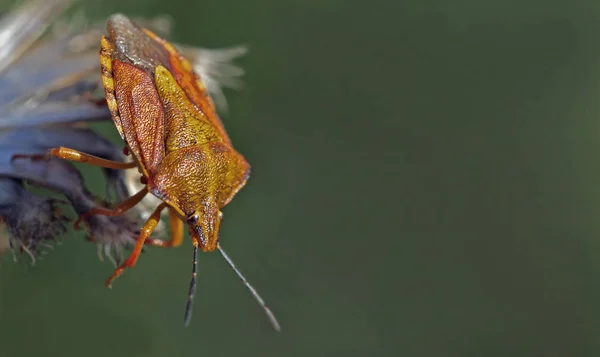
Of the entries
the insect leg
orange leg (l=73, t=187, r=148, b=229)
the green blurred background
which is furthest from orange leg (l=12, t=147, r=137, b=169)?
the green blurred background

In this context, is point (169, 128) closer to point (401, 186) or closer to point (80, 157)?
point (80, 157)

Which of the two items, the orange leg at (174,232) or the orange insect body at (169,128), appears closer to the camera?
the orange insect body at (169,128)

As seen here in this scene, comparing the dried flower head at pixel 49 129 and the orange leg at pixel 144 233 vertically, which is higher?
the dried flower head at pixel 49 129


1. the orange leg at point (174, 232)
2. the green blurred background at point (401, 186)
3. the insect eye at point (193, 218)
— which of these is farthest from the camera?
the green blurred background at point (401, 186)

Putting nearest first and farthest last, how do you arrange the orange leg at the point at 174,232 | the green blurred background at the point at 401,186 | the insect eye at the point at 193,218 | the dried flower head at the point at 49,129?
the dried flower head at the point at 49,129
the insect eye at the point at 193,218
the orange leg at the point at 174,232
the green blurred background at the point at 401,186

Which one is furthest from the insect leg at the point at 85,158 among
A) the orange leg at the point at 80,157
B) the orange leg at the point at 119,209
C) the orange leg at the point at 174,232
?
the orange leg at the point at 174,232

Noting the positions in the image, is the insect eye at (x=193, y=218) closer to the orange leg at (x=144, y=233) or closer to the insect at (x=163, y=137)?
the insect at (x=163, y=137)

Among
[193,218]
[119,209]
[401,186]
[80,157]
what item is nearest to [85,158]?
[80,157]
